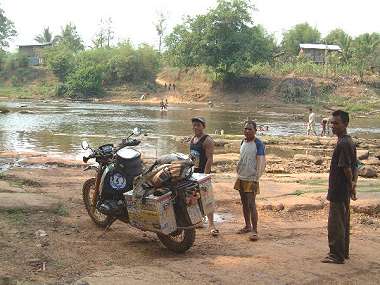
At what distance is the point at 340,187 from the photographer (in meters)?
5.55

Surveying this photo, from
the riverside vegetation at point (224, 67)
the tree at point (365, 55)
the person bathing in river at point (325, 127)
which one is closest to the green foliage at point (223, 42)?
the riverside vegetation at point (224, 67)

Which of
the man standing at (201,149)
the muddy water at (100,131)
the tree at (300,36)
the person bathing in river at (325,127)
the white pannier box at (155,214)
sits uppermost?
the tree at (300,36)

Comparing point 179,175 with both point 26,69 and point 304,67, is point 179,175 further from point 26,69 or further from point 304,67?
point 26,69

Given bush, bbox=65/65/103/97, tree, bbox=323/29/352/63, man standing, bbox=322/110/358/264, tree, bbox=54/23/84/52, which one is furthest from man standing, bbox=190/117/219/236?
tree, bbox=54/23/84/52

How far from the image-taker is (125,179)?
642 cm

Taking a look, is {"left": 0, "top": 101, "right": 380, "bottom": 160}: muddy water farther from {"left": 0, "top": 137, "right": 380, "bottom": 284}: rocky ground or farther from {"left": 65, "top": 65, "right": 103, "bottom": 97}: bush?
{"left": 65, "top": 65, "right": 103, "bottom": 97}: bush

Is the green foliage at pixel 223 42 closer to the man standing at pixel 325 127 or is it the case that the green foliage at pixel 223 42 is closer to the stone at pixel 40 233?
the man standing at pixel 325 127

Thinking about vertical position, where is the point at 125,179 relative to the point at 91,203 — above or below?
above

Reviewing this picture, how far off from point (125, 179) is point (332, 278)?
2771 mm

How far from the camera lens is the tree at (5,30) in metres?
91.5

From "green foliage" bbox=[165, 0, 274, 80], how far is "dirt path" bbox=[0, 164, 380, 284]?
161 ft

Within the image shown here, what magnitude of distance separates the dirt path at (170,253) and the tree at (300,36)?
71.0 metres

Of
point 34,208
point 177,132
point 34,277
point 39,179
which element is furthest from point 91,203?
point 177,132

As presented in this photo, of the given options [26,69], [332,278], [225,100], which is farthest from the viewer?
[26,69]
